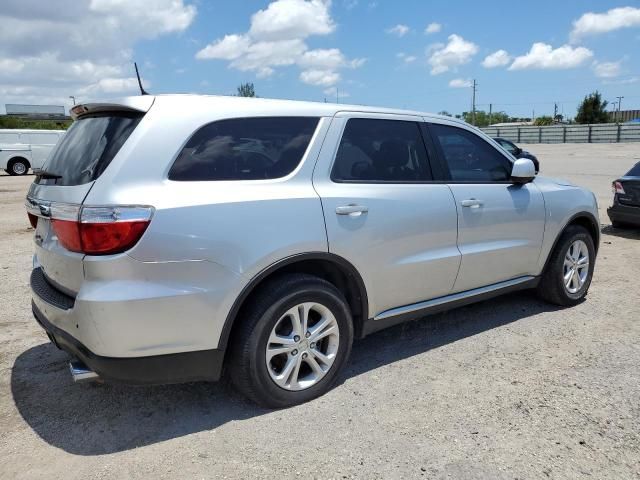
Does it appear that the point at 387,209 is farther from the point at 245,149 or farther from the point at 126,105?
the point at 126,105

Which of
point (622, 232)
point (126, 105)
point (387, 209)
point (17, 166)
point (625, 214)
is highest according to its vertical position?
point (126, 105)

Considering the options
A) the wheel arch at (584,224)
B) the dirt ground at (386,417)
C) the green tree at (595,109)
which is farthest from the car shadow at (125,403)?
the green tree at (595,109)

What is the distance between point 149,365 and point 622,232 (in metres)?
8.41

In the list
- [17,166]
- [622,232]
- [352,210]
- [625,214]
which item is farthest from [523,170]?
[17,166]

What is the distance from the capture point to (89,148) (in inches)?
113

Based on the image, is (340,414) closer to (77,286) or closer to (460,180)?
(77,286)

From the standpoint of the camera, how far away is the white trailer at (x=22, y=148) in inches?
915

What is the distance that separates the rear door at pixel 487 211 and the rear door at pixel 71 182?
226cm

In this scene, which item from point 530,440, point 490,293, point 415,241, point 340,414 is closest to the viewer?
point 530,440

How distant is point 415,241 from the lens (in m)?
3.57

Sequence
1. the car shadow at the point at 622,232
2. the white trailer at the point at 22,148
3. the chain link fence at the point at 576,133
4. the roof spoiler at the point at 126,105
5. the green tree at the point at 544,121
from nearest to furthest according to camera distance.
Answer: the roof spoiler at the point at 126,105, the car shadow at the point at 622,232, the white trailer at the point at 22,148, the chain link fence at the point at 576,133, the green tree at the point at 544,121

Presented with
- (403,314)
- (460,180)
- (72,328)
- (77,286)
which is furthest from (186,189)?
(460,180)

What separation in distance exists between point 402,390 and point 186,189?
1.83m

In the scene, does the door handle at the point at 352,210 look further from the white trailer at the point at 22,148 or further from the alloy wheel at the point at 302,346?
the white trailer at the point at 22,148
